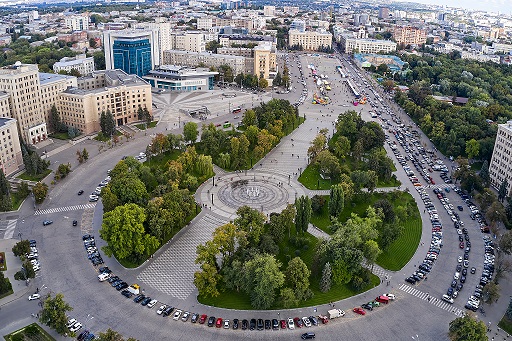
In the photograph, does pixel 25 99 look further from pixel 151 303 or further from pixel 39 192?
pixel 151 303

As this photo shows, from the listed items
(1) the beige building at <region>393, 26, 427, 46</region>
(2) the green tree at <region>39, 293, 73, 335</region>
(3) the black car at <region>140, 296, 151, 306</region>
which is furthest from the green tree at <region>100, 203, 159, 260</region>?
(1) the beige building at <region>393, 26, 427, 46</region>

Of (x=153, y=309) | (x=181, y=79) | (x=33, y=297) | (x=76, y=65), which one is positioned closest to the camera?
(x=153, y=309)

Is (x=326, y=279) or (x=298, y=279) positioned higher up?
(x=298, y=279)

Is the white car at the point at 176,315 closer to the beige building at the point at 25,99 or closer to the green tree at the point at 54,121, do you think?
the beige building at the point at 25,99

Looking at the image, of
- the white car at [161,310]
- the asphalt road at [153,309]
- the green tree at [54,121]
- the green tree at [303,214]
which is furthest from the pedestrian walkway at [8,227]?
the green tree at [303,214]

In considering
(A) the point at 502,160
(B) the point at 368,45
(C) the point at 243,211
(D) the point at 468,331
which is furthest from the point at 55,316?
(B) the point at 368,45

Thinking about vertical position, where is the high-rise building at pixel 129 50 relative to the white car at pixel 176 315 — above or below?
above

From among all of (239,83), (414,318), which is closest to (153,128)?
(239,83)
